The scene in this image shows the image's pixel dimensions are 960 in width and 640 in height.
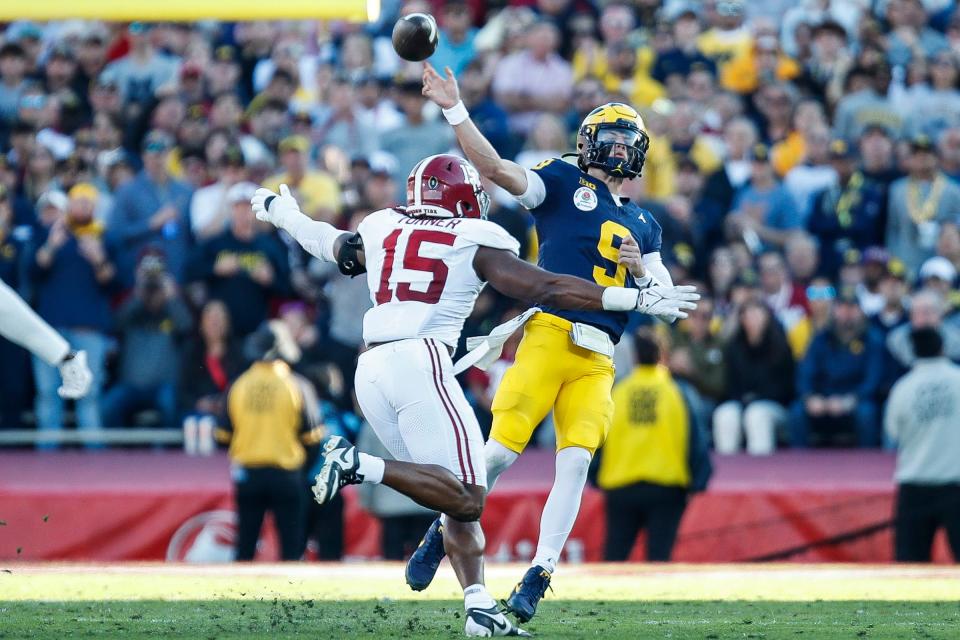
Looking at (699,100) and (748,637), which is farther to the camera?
(699,100)

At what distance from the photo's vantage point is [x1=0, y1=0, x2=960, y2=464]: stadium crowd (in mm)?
13672

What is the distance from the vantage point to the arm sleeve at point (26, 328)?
782 cm

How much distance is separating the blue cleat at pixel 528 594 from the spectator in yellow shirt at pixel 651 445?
4234 millimetres

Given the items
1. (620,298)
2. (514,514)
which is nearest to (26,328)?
(620,298)

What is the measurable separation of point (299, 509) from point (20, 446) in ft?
9.33

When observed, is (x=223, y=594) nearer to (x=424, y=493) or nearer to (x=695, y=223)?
(x=424, y=493)

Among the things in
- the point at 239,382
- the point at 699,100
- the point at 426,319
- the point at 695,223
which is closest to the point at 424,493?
the point at 426,319

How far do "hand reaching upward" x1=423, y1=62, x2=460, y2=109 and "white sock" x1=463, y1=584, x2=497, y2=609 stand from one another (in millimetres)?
2310

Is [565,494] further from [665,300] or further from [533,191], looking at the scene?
[533,191]

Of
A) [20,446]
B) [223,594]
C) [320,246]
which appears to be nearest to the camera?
[320,246]

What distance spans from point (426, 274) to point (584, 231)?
116 cm

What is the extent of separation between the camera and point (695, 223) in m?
14.5

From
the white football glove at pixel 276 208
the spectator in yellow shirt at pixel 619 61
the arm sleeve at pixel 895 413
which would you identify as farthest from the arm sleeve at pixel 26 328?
the spectator in yellow shirt at pixel 619 61

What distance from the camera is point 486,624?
7312 millimetres
